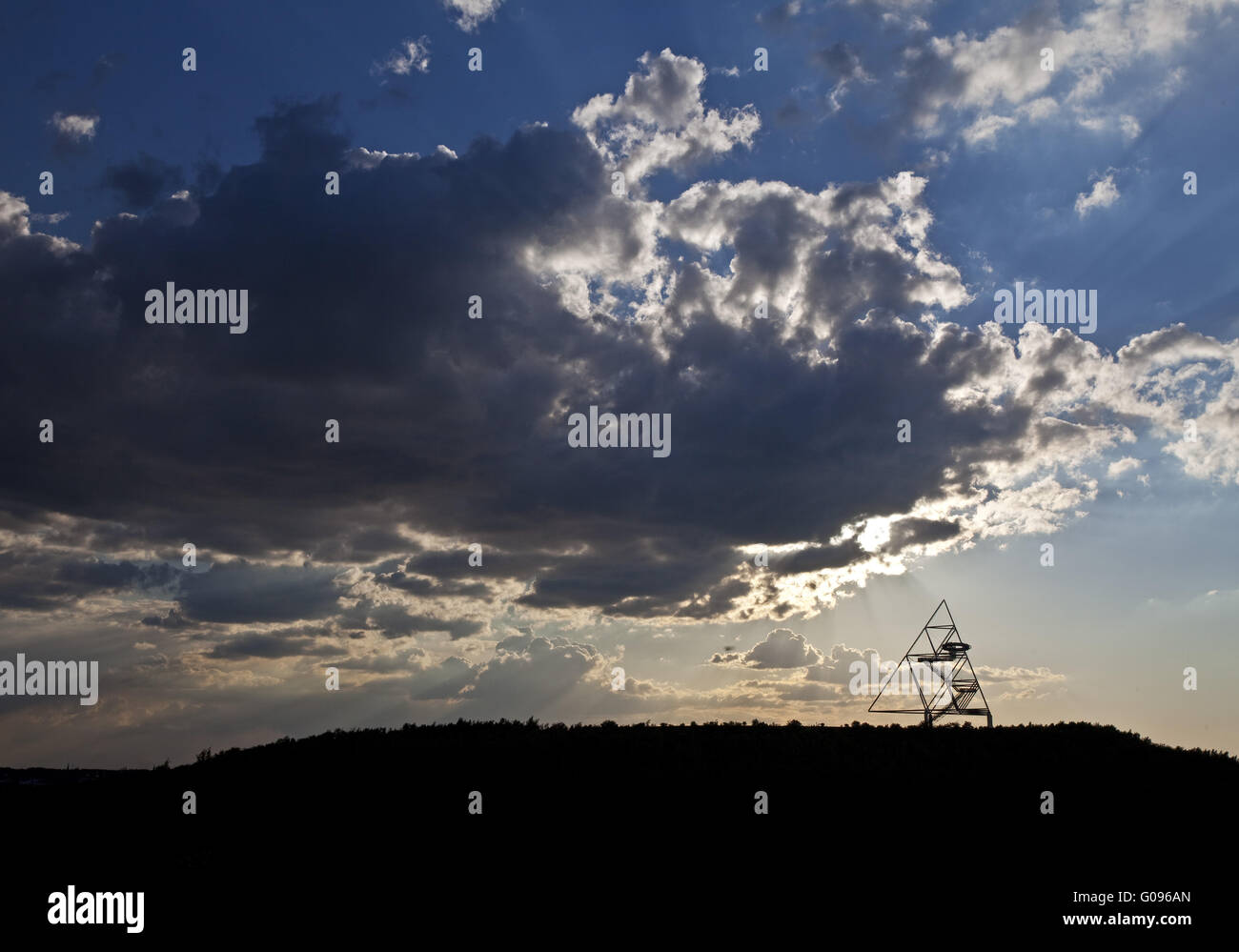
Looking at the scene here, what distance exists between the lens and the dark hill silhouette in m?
28.2

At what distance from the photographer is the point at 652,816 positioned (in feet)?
103

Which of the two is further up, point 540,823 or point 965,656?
point 965,656
